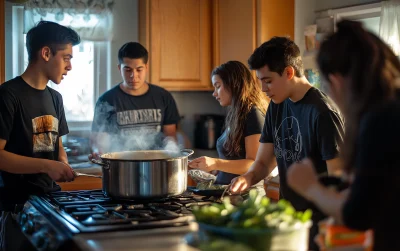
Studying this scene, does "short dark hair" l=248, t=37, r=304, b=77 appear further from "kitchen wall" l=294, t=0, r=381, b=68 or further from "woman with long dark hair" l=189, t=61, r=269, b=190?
"kitchen wall" l=294, t=0, r=381, b=68

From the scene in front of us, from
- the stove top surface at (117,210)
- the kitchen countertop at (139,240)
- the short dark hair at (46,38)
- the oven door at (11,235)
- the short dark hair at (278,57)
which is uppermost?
the short dark hair at (46,38)

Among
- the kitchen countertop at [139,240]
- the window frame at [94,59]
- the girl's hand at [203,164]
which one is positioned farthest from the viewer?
the window frame at [94,59]

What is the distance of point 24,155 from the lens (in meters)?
2.46

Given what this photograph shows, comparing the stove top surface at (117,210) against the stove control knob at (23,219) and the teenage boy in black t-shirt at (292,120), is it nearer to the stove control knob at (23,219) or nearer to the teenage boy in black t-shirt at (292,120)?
the stove control knob at (23,219)

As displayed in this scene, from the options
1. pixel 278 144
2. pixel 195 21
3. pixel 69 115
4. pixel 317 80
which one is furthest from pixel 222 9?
pixel 278 144

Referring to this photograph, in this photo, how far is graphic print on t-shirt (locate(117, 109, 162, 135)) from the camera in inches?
144

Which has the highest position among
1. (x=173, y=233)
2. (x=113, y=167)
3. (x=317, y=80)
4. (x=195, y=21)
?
(x=195, y=21)

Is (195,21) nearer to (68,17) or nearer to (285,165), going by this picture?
(68,17)

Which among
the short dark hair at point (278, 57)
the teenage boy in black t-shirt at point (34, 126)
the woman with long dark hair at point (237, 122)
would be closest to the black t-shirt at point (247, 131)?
the woman with long dark hair at point (237, 122)

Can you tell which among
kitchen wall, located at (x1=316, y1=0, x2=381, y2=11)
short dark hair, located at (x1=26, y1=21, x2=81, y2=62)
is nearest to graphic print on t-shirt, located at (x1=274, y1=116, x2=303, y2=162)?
short dark hair, located at (x1=26, y1=21, x2=81, y2=62)

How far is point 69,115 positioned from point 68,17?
748 mm

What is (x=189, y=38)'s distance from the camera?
4.40 metres

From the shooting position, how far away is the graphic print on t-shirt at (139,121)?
3.66 m

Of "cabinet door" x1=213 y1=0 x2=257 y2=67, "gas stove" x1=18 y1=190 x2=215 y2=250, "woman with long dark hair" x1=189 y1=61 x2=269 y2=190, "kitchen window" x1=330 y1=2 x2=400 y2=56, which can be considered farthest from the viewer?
"cabinet door" x1=213 y1=0 x2=257 y2=67
